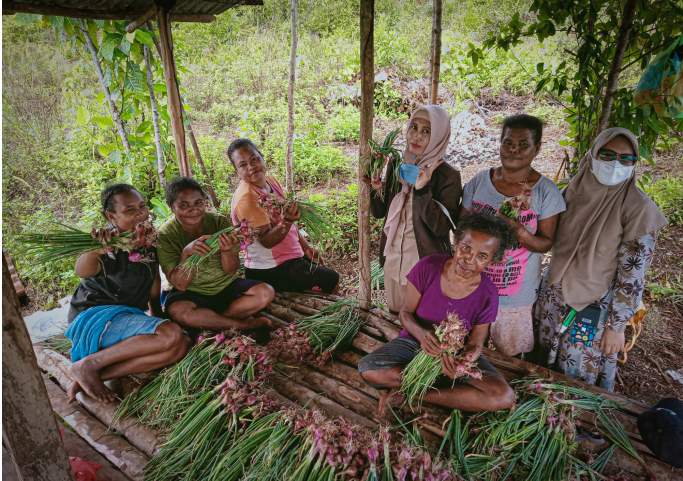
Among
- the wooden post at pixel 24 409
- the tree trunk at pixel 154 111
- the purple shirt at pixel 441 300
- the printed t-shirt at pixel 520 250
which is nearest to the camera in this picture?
the wooden post at pixel 24 409

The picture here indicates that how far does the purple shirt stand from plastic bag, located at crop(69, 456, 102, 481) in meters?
2.10

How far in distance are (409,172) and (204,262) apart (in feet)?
5.82

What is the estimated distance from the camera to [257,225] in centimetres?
313

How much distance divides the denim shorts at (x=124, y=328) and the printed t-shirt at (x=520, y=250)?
2.45 m

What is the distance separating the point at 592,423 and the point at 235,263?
2708 mm

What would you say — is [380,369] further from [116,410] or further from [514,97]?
[514,97]

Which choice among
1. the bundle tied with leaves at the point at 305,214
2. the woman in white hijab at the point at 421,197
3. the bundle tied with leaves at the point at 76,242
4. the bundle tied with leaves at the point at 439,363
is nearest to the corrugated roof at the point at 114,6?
the bundle tied with leaves at the point at 76,242

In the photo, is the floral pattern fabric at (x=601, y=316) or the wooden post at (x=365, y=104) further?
the wooden post at (x=365, y=104)

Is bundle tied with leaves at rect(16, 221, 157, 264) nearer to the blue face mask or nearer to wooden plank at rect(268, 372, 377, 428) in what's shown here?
wooden plank at rect(268, 372, 377, 428)

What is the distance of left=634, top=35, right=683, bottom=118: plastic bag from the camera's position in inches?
103

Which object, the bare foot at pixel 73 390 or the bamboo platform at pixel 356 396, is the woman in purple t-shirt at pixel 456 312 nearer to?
the bamboo platform at pixel 356 396

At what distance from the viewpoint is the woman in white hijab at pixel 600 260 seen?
233 centimetres

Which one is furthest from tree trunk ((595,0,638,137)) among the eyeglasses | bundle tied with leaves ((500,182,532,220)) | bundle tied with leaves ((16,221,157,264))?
bundle tied with leaves ((16,221,157,264))

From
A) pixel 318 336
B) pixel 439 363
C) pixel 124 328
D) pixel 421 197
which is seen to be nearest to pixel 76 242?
pixel 124 328
